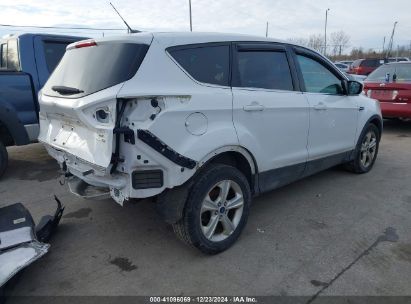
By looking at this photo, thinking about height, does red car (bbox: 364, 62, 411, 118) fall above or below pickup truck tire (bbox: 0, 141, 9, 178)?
above

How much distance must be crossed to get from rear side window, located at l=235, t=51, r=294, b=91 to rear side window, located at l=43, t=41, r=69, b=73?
3388mm

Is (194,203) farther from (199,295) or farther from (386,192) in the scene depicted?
(386,192)

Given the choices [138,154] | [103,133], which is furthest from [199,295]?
[103,133]

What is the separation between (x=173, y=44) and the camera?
2908mm

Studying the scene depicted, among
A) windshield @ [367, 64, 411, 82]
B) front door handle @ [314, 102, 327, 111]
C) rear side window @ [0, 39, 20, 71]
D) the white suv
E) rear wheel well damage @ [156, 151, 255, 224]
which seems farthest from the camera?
windshield @ [367, 64, 411, 82]

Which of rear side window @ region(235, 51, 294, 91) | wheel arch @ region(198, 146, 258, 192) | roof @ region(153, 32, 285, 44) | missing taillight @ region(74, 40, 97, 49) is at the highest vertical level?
roof @ region(153, 32, 285, 44)

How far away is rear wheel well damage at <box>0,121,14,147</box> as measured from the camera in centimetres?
503

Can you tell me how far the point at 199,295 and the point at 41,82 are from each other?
13.5ft

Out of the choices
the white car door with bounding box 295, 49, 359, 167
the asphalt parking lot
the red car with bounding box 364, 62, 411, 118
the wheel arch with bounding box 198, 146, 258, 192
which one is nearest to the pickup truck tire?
the asphalt parking lot

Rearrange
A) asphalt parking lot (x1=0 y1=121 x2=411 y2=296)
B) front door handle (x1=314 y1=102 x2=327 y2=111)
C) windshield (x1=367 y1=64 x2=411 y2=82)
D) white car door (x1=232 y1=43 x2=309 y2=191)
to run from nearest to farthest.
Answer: asphalt parking lot (x1=0 y1=121 x2=411 y2=296), white car door (x1=232 y1=43 x2=309 y2=191), front door handle (x1=314 y1=102 x2=327 y2=111), windshield (x1=367 y1=64 x2=411 y2=82)

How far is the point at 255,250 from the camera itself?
3.27 metres

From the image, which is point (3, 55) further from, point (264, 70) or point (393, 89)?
point (393, 89)

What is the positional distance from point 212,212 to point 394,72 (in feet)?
23.5

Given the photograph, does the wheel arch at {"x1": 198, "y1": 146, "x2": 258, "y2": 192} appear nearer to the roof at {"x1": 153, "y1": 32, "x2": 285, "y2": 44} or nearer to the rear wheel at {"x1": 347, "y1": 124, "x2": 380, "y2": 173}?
the roof at {"x1": 153, "y1": 32, "x2": 285, "y2": 44}
